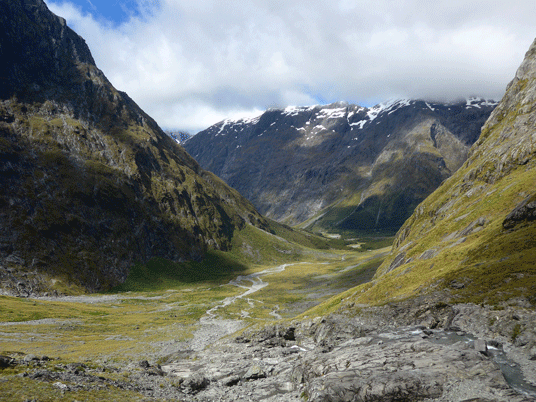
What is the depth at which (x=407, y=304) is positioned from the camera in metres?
41.0

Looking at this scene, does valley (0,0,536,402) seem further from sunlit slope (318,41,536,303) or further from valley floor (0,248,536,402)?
sunlit slope (318,41,536,303)

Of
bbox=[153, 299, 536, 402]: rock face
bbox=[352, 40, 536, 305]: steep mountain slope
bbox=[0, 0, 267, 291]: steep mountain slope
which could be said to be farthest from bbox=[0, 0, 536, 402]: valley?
bbox=[0, 0, 267, 291]: steep mountain slope

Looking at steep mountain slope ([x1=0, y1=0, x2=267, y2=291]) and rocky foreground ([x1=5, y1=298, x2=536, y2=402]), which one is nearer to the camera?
rocky foreground ([x1=5, y1=298, x2=536, y2=402])

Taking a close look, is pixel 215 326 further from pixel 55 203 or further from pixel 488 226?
pixel 55 203

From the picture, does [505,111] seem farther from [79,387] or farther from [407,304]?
[79,387]

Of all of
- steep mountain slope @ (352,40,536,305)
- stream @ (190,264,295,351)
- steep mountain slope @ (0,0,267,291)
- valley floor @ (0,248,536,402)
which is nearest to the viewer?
valley floor @ (0,248,536,402)

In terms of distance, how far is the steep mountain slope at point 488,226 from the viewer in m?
36.8

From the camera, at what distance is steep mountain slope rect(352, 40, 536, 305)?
36.8 m

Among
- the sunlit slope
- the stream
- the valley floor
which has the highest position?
the sunlit slope

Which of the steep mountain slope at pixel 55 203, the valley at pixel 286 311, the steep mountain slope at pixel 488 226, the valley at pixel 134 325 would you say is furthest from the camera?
the steep mountain slope at pixel 55 203

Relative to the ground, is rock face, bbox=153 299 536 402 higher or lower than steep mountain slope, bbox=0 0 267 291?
lower

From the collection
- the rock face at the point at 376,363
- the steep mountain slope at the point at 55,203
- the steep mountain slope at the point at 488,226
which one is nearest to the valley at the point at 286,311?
the rock face at the point at 376,363

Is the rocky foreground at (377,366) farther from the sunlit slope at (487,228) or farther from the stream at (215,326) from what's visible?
the stream at (215,326)

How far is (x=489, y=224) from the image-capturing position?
5519 cm
